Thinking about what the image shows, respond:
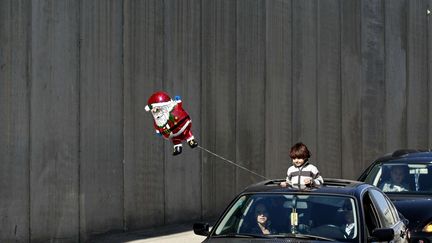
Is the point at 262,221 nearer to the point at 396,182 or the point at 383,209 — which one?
the point at 383,209

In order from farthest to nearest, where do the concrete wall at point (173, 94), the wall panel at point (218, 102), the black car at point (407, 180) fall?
the wall panel at point (218, 102) → the concrete wall at point (173, 94) → the black car at point (407, 180)

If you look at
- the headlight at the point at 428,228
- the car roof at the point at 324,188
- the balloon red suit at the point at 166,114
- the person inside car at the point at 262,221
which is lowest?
the headlight at the point at 428,228

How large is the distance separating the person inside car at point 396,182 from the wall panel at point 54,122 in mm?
4609

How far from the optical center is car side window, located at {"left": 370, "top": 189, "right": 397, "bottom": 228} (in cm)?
743

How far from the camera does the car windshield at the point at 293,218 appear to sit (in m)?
6.82

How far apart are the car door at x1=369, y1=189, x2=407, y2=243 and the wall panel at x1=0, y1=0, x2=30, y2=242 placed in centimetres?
539

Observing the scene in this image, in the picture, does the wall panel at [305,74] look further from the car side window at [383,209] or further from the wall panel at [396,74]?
the car side window at [383,209]

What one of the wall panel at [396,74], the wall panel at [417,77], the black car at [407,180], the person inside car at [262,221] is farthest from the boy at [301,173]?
the wall panel at [417,77]

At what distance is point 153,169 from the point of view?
1372cm

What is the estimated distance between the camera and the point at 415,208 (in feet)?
33.2

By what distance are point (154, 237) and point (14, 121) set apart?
3080mm

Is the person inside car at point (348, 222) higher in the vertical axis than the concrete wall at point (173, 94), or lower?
lower

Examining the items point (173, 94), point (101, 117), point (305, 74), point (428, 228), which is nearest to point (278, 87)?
point (305, 74)

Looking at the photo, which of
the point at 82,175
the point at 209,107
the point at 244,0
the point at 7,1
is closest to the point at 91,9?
the point at 7,1
